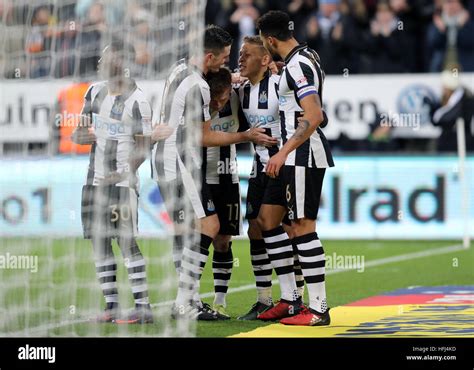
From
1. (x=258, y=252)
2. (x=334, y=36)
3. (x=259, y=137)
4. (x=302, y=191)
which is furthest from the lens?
(x=334, y=36)

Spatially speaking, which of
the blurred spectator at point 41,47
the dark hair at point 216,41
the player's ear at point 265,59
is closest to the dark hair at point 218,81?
the dark hair at point 216,41

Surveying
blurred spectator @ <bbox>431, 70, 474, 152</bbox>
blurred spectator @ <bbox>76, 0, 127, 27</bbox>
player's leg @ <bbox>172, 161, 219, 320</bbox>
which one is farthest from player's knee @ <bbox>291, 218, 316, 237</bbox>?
blurred spectator @ <bbox>431, 70, 474, 152</bbox>

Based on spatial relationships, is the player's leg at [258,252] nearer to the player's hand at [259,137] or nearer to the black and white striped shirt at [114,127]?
the player's hand at [259,137]

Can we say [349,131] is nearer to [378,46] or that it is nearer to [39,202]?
[378,46]

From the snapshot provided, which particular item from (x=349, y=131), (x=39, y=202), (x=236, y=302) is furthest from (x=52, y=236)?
(x=349, y=131)

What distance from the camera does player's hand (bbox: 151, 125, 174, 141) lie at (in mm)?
9500

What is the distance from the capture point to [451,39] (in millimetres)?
19359

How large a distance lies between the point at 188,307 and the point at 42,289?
236cm

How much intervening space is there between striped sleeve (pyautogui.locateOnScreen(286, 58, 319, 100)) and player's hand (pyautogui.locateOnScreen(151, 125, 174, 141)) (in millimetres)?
996

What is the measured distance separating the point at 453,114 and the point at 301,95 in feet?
29.9

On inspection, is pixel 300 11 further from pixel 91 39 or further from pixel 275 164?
pixel 275 164

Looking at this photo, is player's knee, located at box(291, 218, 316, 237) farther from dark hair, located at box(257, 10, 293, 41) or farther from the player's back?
dark hair, located at box(257, 10, 293, 41)

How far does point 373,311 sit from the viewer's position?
10.5 m

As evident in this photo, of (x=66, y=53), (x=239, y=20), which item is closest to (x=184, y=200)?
(x=66, y=53)
